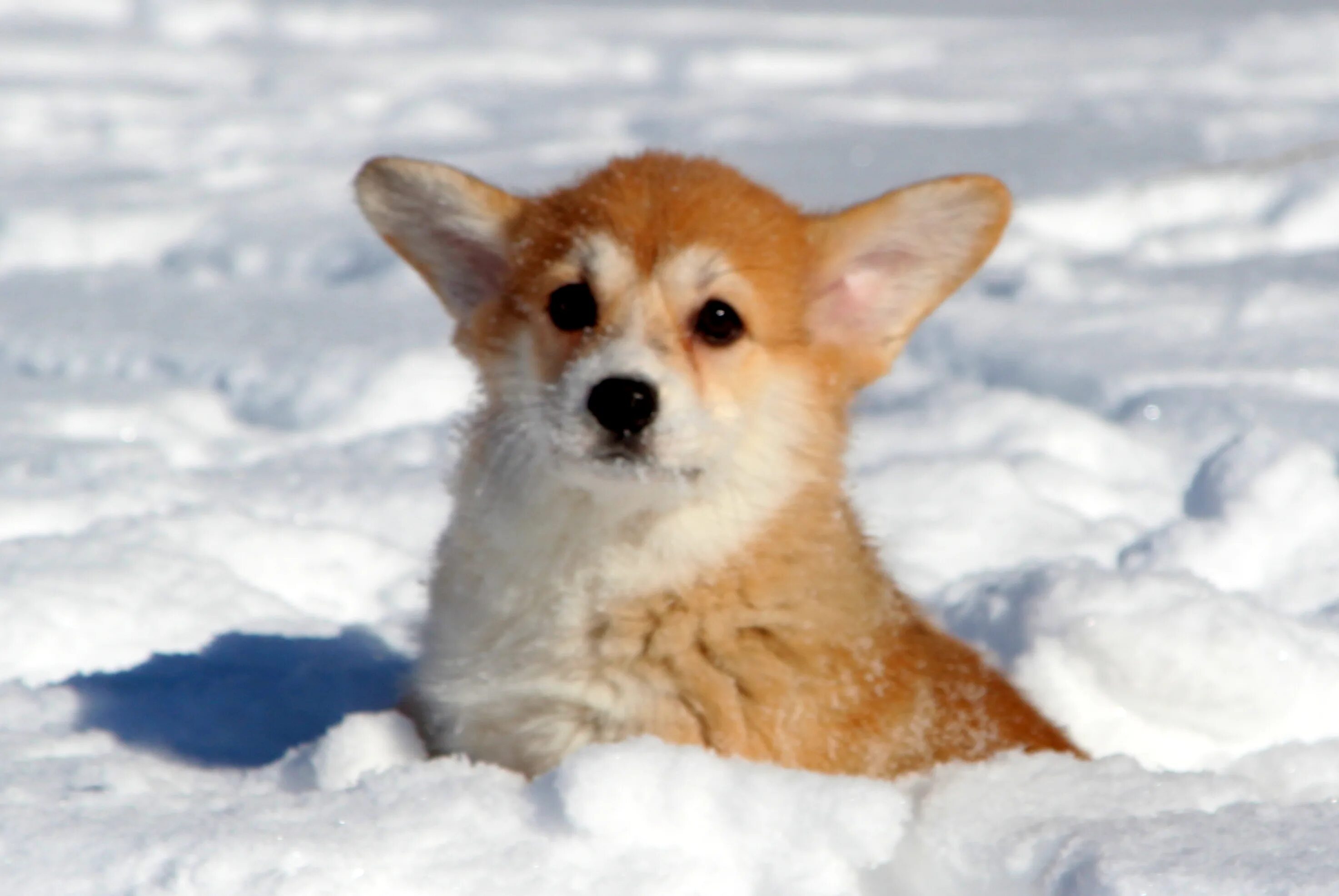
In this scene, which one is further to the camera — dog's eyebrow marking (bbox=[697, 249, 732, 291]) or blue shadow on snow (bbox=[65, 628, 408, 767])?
blue shadow on snow (bbox=[65, 628, 408, 767])

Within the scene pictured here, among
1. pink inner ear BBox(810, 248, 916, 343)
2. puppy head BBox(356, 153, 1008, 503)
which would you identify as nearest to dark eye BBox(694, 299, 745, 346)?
puppy head BBox(356, 153, 1008, 503)

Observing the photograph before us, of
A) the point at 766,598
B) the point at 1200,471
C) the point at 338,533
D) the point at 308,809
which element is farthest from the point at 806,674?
the point at 1200,471

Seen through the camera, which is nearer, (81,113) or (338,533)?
(338,533)

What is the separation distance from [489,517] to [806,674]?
586 millimetres

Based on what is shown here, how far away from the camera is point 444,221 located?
295cm

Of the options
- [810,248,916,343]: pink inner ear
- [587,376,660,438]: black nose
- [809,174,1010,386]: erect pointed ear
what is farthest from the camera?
A: [810,248,916,343]: pink inner ear

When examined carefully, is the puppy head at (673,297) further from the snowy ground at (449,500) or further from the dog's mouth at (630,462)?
the snowy ground at (449,500)

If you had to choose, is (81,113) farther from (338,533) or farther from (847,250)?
(847,250)

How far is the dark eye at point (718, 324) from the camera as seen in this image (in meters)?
2.66

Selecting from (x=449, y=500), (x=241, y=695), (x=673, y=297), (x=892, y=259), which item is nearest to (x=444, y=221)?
(x=673, y=297)

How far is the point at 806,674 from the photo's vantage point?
2482 mm

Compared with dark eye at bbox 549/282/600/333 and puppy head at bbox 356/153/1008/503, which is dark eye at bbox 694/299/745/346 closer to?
puppy head at bbox 356/153/1008/503

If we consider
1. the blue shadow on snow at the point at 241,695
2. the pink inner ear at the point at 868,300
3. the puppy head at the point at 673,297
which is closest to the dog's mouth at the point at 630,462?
the puppy head at the point at 673,297

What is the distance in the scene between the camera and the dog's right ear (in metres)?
2.88
